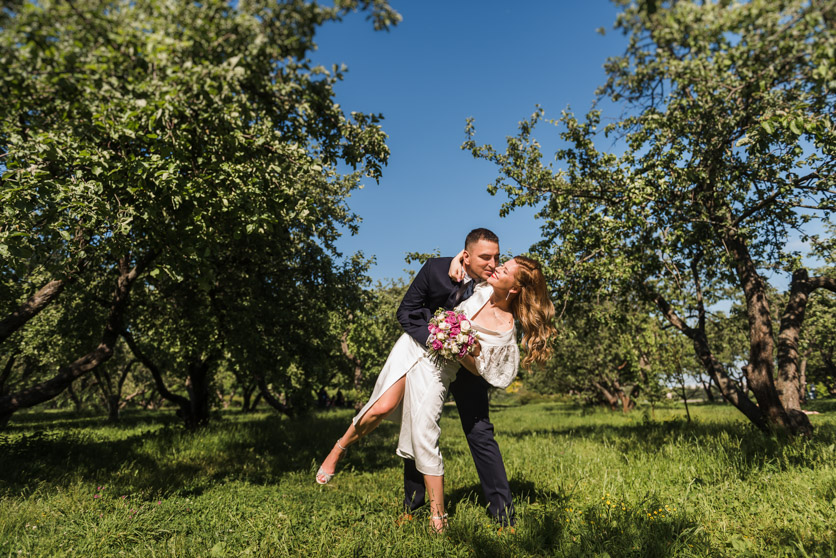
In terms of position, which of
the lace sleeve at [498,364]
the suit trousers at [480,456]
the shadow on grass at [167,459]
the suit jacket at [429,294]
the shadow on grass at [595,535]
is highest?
the suit jacket at [429,294]

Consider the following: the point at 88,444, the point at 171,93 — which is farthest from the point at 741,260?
the point at 88,444

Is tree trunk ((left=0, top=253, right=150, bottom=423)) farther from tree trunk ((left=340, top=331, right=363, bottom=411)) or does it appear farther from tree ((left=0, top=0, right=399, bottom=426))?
tree trunk ((left=340, top=331, right=363, bottom=411))

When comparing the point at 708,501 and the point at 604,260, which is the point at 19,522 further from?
the point at 604,260

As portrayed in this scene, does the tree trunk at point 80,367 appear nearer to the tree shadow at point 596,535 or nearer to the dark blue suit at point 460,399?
the dark blue suit at point 460,399

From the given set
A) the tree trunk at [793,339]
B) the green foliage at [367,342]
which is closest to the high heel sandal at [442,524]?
the tree trunk at [793,339]

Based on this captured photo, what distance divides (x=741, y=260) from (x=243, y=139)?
29.0 ft

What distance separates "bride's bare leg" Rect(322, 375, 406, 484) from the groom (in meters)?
0.56

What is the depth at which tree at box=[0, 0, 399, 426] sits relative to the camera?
14.1 feet

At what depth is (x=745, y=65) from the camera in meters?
5.86

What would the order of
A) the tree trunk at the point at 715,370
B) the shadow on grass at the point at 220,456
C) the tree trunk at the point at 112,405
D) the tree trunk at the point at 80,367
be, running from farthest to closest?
the tree trunk at the point at 112,405, the tree trunk at the point at 715,370, the tree trunk at the point at 80,367, the shadow on grass at the point at 220,456

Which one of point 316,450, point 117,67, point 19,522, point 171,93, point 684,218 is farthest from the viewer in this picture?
point 316,450

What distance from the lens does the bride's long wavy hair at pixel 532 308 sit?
13.0 feet

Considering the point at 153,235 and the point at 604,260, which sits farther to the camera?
the point at 604,260

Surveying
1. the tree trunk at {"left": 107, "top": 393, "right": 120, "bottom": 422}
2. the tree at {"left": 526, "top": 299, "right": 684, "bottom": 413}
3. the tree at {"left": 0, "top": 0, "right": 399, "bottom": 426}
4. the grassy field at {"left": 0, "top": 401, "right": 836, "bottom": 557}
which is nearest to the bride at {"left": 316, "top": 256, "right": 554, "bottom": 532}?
the grassy field at {"left": 0, "top": 401, "right": 836, "bottom": 557}
